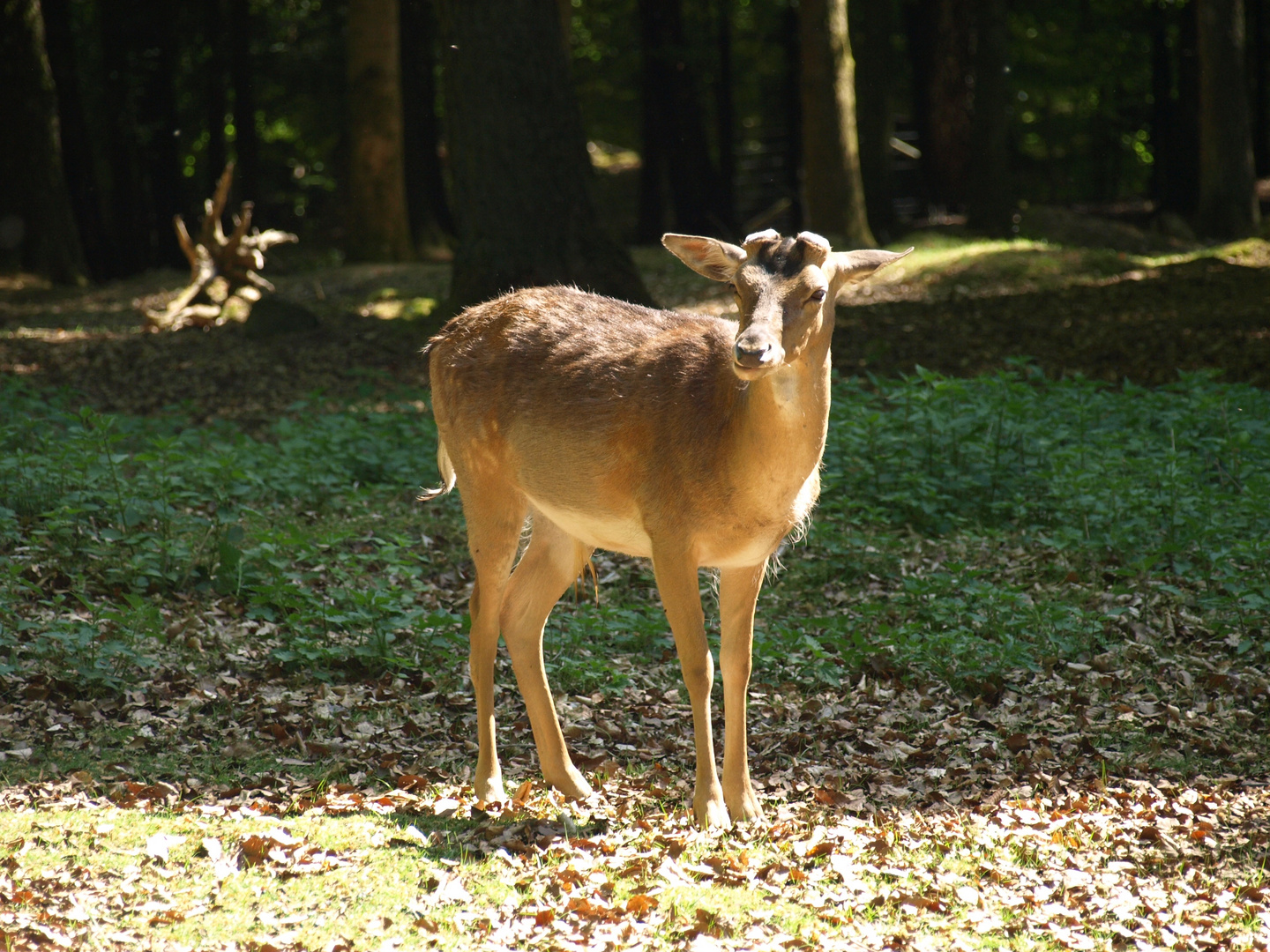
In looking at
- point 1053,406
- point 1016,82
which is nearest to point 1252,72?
point 1016,82

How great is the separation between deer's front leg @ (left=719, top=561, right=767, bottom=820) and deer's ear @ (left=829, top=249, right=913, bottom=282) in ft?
3.94

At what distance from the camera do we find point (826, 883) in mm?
4391

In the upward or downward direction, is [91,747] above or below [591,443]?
below

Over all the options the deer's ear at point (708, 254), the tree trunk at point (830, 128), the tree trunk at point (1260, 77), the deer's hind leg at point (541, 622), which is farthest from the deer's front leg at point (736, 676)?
the tree trunk at point (1260, 77)

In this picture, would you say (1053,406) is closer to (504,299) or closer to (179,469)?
(504,299)

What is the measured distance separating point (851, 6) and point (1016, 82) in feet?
28.1

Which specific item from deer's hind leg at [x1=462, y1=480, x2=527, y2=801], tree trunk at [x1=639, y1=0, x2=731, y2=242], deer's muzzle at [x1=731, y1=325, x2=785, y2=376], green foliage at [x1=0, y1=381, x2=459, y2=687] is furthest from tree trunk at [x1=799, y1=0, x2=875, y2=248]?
deer's muzzle at [x1=731, y1=325, x2=785, y2=376]

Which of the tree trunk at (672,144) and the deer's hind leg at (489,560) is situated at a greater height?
the tree trunk at (672,144)

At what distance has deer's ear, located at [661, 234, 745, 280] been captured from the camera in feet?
14.4

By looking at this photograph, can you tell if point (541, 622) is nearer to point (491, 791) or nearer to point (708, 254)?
point (491, 791)

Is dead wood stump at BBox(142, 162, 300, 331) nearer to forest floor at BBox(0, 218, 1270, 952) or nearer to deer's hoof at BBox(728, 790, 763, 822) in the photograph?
forest floor at BBox(0, 218, 1270, 952)

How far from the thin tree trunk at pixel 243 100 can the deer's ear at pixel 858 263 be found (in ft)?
71.9

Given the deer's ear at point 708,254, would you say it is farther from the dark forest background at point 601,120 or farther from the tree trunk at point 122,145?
the tree trunk at point 122,145

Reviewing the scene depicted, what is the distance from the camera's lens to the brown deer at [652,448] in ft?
14.2
